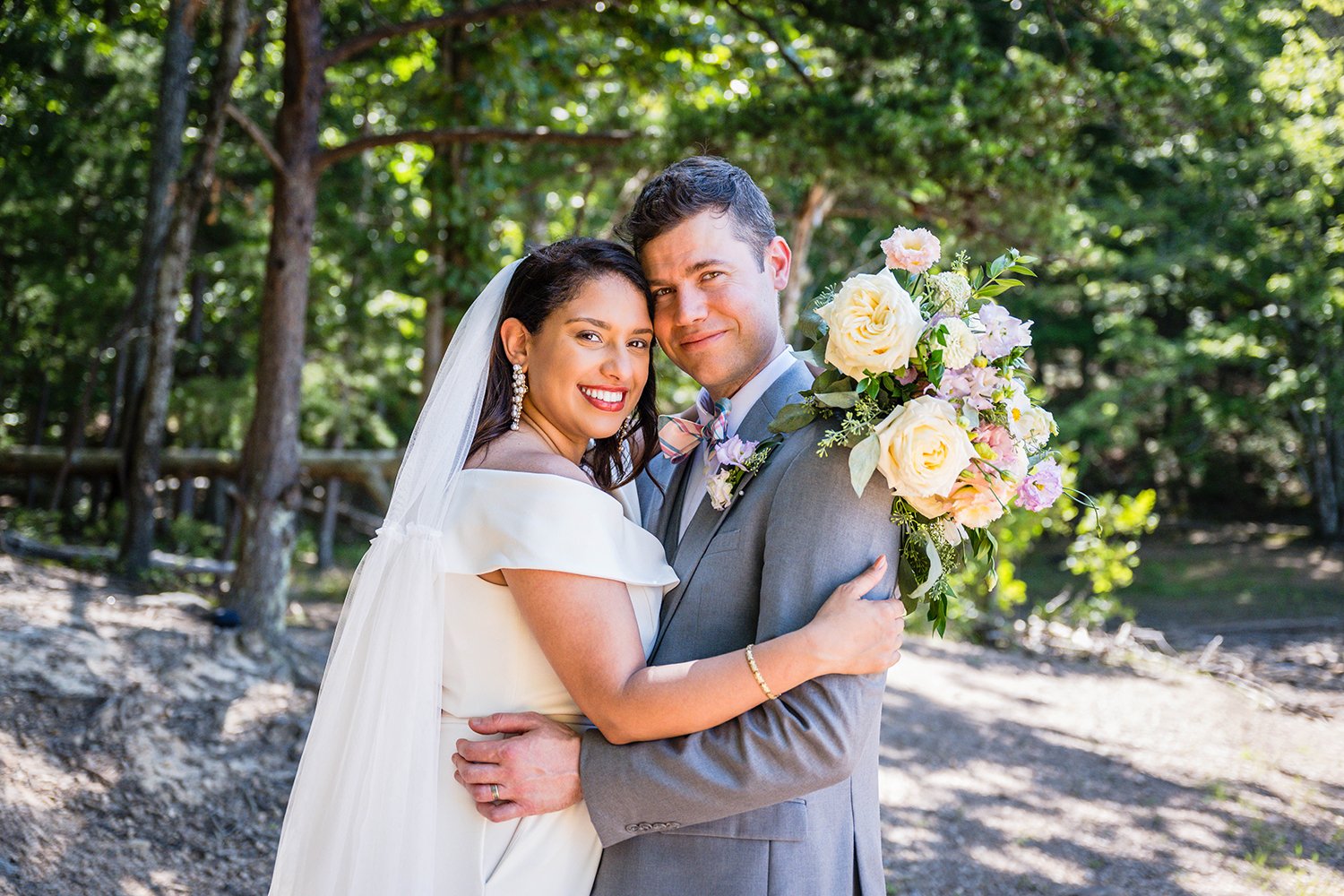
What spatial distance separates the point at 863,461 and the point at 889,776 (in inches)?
213

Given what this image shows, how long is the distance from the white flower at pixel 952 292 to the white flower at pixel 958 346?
12cm

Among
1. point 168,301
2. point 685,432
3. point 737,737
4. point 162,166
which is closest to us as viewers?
point 737,737

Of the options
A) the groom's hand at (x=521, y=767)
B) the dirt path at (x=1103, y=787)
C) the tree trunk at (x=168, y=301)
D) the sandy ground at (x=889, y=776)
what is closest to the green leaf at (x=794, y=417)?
the groom's hand at (x=521, y=767)

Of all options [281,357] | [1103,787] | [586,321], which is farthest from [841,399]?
[1103,787]

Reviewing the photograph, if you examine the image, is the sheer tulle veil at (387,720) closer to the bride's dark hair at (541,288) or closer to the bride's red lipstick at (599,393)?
the bride's dark hair at (541,288)

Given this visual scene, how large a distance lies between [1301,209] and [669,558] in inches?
623

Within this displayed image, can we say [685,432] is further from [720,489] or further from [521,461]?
[521,461]

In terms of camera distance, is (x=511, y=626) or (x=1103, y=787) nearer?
(x=511, y=626)

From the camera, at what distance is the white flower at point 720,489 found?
2252 millimetres

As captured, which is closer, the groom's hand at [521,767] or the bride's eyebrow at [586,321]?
the groom's hand at [521,767]

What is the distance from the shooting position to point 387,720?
222 centimetres

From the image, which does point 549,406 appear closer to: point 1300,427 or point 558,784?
point 558,784

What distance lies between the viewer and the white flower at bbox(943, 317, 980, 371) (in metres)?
1.95

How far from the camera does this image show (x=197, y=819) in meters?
4.47
